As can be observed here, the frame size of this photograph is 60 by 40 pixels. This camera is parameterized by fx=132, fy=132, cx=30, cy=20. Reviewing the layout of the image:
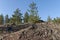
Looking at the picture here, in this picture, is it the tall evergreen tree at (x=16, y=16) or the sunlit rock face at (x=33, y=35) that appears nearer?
the sunlit rock face at (x=33, y=35)

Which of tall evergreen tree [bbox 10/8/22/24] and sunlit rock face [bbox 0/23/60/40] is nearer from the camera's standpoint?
sunlit rock face [bbox 0/23/60/40]

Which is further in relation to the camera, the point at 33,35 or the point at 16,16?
the point at 16,16

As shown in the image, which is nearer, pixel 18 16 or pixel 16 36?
pixel 16 36

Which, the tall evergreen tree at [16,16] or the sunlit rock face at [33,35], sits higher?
the tall evergreen tree at [16,16]

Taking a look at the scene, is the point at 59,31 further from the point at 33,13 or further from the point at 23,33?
the point at 33,13

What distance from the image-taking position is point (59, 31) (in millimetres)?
17219

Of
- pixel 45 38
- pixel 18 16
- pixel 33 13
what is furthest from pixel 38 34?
pixel 18 16

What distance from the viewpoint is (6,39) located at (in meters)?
14.4

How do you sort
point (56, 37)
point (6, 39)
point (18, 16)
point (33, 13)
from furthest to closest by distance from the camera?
point (18, 16) → point (33, 13) → point (56, 37) → point (6, 39)

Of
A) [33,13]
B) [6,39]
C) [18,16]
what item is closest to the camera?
[6,39]

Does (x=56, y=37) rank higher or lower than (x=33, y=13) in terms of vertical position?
lower

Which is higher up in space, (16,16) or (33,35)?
(16,16)

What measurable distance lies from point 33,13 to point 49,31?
2138 cm

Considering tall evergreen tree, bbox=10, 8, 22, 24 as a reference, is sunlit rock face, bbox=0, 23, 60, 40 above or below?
below
